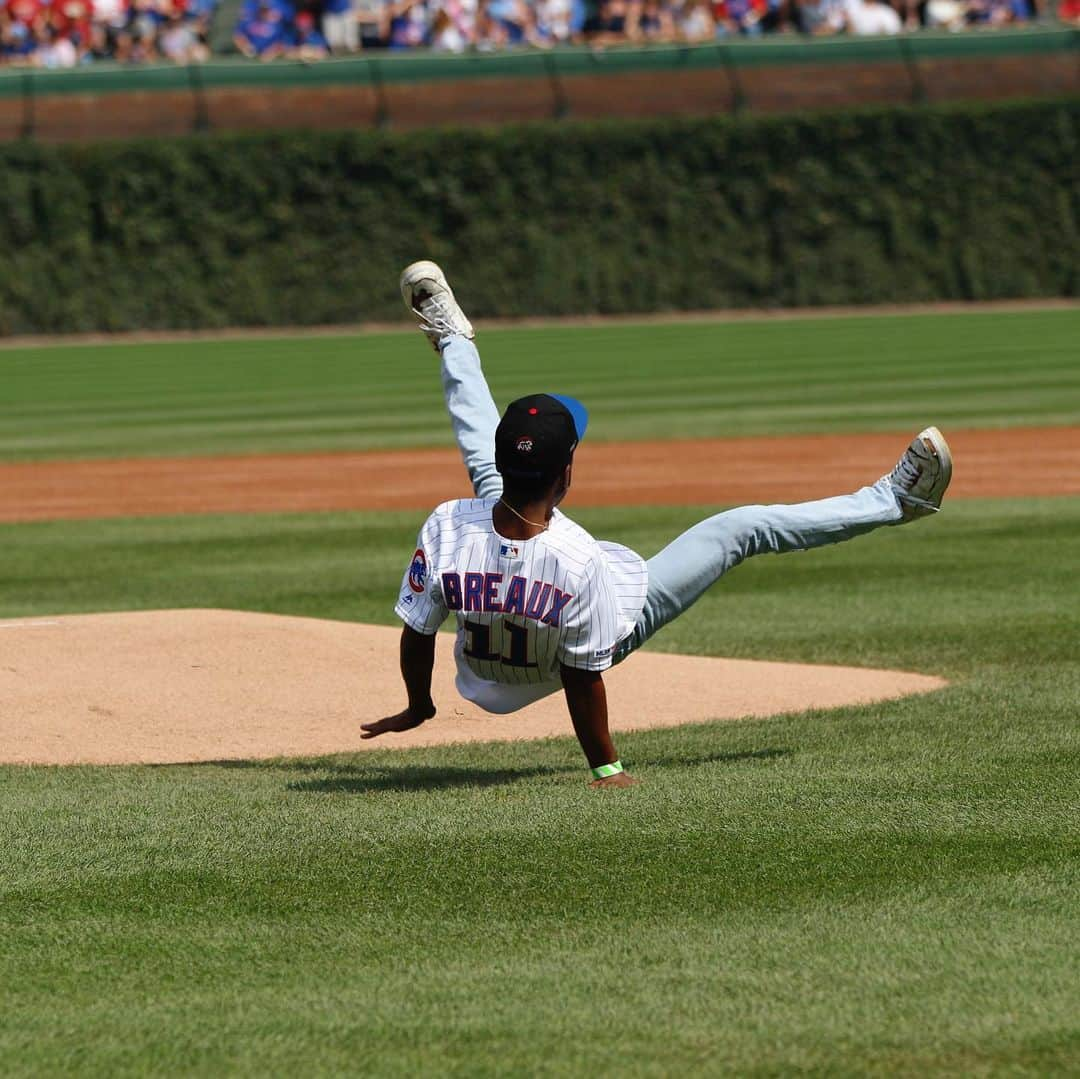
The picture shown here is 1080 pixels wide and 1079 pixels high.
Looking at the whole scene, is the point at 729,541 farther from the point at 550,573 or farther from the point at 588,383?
the point at 588,383

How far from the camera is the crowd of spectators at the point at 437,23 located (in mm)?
36781

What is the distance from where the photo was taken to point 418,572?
18.4 feet

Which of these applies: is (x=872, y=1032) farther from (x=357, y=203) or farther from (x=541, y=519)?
(x=357, y=203)

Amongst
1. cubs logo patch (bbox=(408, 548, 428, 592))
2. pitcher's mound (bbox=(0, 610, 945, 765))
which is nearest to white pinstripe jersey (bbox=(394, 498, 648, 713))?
cubs logo patch (bbox=(408, 548, 428, 592))

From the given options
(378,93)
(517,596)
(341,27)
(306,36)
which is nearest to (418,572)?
(517,596)

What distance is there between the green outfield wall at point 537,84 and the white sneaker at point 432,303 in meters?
29.8

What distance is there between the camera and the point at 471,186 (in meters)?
35.8

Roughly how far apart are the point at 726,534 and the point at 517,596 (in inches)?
35.0

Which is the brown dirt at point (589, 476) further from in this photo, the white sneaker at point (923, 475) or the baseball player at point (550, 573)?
the baseball player at point (550, 573)

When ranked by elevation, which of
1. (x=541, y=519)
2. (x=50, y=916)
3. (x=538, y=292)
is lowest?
(x=538, y=292)

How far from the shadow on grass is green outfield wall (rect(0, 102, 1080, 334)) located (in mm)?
29946

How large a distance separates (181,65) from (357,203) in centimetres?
401

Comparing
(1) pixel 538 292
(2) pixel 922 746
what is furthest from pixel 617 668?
(1) pixel 538 292

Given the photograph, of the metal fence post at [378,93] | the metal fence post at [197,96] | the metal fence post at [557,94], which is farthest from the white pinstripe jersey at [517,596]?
the metal fence post at [197,96]
